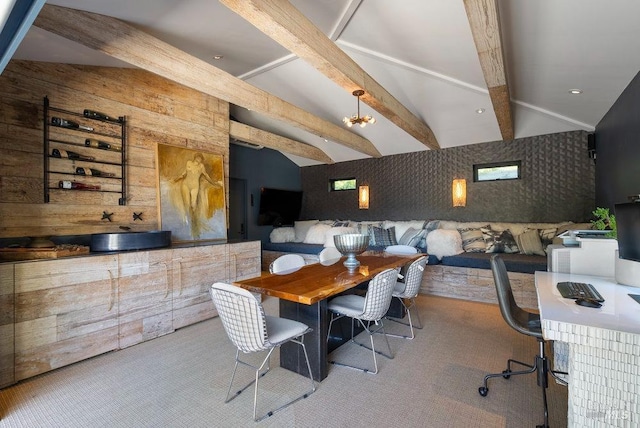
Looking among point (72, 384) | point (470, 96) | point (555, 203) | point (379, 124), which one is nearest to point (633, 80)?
point (470, 96)

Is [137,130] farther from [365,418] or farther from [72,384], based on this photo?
[365,418]

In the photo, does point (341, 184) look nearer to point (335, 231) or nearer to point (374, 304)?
point (335, 231)

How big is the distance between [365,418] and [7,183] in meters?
3.50

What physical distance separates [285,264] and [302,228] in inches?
173

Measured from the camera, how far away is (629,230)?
1.83 meters

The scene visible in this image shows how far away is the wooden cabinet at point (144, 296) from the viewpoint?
9.53ft

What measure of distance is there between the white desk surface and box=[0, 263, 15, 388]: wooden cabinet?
11.2 feet

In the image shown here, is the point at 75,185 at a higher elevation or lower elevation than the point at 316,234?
higher

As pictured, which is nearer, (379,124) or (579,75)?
(579,75)

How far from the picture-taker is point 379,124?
5.95m

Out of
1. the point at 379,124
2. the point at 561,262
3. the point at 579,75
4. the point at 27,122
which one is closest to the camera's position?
the point at 561,262

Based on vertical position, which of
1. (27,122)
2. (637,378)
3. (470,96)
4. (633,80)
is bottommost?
(637,378)

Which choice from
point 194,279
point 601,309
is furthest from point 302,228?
point 601,309

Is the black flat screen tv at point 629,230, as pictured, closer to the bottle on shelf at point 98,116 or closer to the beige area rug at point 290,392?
the beige area rug at point 290,392
